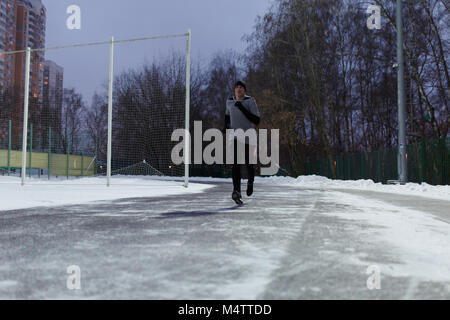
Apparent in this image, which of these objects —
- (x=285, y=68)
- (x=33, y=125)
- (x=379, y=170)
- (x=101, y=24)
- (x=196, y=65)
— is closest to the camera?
(x=379, y=170)

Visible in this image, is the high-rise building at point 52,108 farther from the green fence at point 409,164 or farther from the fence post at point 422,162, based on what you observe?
the fence post at point 422,162

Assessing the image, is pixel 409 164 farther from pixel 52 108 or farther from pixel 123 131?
pixel 52 108

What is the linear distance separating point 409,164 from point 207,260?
15787 mm

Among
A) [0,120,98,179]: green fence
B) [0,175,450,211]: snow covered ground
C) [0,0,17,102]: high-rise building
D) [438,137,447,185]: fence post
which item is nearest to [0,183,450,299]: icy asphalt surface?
[0,175,450,211]: snow covered ground

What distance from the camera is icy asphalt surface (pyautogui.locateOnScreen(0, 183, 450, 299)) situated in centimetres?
184

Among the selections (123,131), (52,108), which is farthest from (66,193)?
(52,108)

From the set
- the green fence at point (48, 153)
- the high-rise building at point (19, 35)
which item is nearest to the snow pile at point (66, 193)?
the green fence at point (48, 153)

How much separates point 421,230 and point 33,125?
934 inches

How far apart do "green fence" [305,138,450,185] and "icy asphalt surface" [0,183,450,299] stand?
443 inches

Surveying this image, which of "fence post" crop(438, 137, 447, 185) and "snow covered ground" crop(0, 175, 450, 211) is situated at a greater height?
"fence post" crop(438, 137, 447, 185)

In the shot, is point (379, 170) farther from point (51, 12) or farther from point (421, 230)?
point (51, 12)

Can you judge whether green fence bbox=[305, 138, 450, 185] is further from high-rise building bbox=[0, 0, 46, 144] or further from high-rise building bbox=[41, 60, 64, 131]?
high-rise building bbox=[0, 0, 46, 144]
